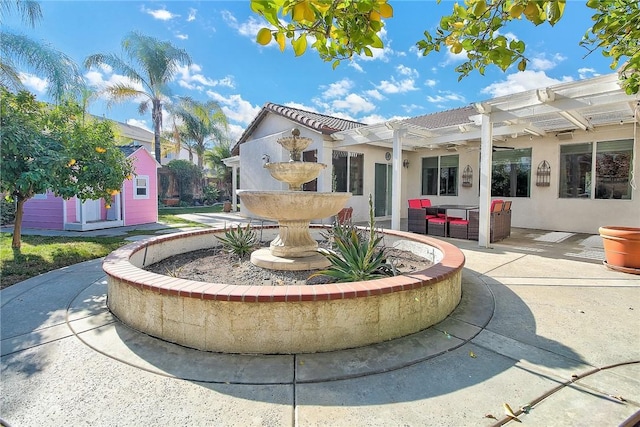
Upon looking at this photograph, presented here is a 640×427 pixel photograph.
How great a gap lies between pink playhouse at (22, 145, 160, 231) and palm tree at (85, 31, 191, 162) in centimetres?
765

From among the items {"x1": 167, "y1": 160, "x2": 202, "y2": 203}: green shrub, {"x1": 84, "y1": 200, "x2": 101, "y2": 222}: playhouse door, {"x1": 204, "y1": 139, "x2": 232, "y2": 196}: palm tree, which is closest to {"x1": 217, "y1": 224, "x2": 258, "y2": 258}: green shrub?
{"x1": 84, "y1": 200, "x2": 101, "y2": 222}: playhouse door

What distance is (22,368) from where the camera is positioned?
8.50ft

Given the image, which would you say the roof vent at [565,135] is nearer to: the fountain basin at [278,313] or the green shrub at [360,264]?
the green shrub at [360,264]

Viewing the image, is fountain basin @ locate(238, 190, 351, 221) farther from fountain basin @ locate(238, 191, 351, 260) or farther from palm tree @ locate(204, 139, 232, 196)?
palm tree @ locate(204, 139, 232, 196)

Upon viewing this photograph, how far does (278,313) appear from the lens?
2.80m

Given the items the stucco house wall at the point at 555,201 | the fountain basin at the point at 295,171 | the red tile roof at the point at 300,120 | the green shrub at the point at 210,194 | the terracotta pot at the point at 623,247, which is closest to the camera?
the fountain basin at the point at 295,171

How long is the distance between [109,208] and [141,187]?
176 cm

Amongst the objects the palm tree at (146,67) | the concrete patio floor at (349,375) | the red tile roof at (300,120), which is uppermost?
the palm tree at (146,67)

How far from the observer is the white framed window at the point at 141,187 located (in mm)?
13127

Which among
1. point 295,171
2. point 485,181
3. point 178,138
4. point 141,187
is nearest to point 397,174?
point 485,181

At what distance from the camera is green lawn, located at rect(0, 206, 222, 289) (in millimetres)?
5504

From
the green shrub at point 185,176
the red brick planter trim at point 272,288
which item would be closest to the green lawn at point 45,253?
the red brick planter trim at point 272,288

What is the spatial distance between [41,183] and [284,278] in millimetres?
5231

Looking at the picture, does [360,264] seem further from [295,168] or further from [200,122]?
[200,122]
